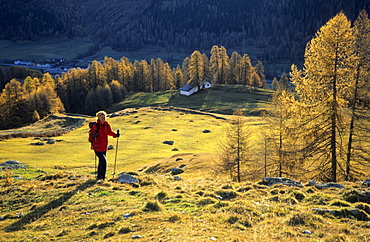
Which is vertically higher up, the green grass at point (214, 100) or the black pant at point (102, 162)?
the black pant at point (102, 162)

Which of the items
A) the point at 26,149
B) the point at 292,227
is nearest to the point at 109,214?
the point at 292,227

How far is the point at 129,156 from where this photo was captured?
145ft

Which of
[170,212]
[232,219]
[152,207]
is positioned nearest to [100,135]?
[152,207]

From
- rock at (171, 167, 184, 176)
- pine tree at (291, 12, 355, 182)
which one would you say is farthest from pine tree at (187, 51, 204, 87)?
pine tree at (291, 12, 355, 182)

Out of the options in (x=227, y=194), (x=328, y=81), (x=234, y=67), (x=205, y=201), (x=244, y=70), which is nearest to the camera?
(x=205, y=201)

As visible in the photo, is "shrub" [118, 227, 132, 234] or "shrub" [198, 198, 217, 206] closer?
"shrub" [118, 227, 132, 234]

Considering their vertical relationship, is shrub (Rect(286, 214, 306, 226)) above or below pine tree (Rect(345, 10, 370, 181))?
below

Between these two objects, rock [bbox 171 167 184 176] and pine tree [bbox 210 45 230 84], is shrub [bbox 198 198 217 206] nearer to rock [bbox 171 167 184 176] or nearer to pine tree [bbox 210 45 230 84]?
rock [bbox 171 167 184 176]

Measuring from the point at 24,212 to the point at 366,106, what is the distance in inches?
1045

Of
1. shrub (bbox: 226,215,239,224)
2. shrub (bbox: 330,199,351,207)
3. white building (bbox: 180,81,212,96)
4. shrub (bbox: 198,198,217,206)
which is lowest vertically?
white building (bbox: 180,81,212,96)

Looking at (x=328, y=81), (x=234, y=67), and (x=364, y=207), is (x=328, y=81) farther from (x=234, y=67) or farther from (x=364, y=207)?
(x=234, y=67)

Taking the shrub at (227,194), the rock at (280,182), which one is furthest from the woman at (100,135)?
the rock at (280,182)

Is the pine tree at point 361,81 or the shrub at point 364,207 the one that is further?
the pine tree at point 361,81

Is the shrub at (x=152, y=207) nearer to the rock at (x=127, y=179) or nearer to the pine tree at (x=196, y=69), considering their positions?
the rock at (x=127, y=179)
